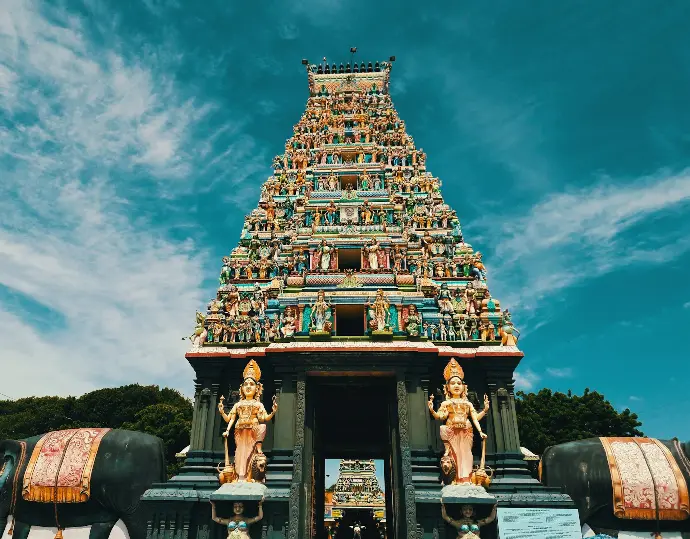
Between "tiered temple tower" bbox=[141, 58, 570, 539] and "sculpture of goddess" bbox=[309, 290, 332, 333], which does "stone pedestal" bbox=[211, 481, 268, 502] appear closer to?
"tiered temple tower" bbox=[141, 58, 570, 539]

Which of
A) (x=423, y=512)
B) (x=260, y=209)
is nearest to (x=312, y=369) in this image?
(x=423, y=512)

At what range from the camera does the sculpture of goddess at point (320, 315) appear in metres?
16.1

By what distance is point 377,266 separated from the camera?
18469mm

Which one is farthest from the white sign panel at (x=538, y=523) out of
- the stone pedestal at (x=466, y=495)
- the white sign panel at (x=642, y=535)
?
the white sign panel at (x=642, y=535)

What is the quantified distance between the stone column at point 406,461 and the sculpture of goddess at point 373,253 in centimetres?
502

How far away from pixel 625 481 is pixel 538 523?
2.44 meters

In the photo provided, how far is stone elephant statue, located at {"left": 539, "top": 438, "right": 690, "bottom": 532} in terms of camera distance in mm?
12344

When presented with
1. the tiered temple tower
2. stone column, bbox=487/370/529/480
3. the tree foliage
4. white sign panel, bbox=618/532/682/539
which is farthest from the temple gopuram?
white sign panel, bbox=618/532/682/539

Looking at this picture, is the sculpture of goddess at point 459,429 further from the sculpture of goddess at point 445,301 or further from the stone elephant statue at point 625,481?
the sculpture of goddess at point 445,301

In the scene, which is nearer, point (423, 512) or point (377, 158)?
point (423, 512)

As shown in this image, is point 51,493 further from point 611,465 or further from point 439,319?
point 611,465

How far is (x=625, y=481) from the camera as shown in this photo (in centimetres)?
1253

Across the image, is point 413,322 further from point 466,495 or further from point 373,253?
point 466,495

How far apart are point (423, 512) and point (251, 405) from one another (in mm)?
5340
